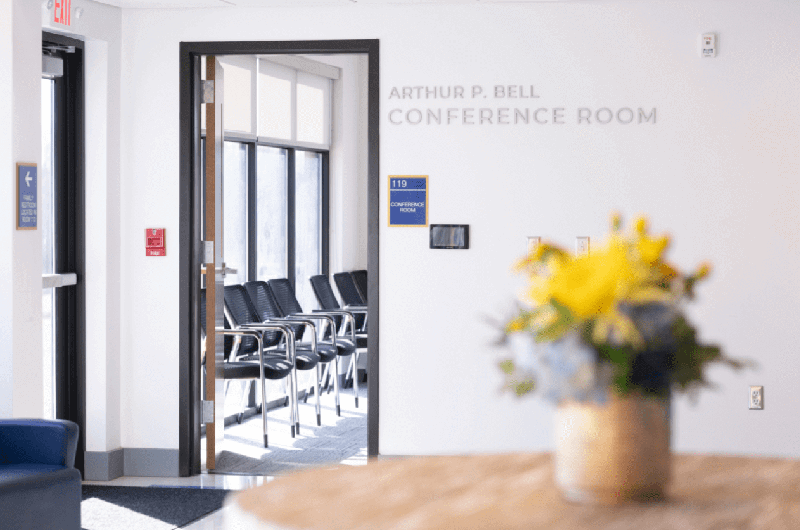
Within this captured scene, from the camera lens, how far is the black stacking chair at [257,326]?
6902 millimetres

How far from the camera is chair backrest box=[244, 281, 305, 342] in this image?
739 cm

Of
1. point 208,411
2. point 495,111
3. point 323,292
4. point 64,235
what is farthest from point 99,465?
point 323,292

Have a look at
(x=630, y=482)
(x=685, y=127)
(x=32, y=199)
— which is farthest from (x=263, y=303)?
(x=630, y=482)

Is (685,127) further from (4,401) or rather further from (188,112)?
(4,401)

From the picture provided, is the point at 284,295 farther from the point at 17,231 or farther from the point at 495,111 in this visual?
the point at 17,231

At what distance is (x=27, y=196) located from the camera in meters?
4.67

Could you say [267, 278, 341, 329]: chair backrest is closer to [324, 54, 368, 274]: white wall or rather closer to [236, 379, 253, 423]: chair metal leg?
[236, 379, 253, 423]: chair metal leg

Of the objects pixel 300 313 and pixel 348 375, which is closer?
pixel 300 313

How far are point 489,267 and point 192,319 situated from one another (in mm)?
1680

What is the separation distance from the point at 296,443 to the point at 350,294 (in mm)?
2248

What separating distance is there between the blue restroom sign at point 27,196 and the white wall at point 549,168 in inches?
40.5

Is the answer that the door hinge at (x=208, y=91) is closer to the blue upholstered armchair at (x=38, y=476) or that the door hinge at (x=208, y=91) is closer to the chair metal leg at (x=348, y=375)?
the blue upholstered armchair at (x=38, y=476)

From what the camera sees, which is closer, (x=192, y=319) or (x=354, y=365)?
(x=192, y=319)

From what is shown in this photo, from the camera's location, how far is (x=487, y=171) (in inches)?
214
